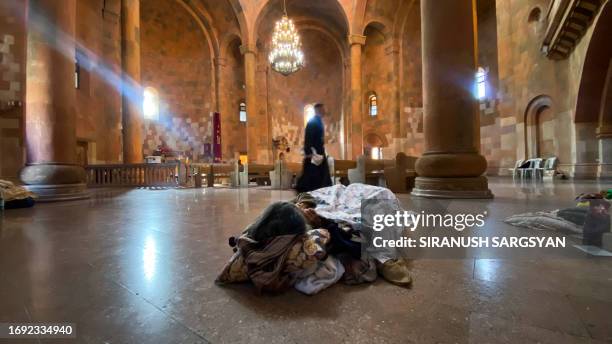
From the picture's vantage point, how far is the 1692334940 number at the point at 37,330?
1206 mm

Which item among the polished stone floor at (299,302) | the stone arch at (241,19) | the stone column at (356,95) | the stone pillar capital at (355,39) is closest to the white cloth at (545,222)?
the polished stone floor at (299,302)

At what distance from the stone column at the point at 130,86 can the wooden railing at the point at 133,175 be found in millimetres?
718

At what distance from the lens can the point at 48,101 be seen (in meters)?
5.82

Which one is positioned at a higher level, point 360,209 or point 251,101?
point 251,101

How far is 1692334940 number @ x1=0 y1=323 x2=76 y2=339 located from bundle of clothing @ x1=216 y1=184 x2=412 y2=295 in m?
0.67

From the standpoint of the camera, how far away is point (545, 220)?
8.79ft

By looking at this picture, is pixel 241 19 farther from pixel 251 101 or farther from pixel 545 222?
pixel 545 222

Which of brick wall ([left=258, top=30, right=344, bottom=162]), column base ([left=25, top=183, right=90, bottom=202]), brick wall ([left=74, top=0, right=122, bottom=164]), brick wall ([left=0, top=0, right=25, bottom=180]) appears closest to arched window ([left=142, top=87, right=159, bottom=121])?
brick wall ([left=74, top=0, right=122, bottom=164])

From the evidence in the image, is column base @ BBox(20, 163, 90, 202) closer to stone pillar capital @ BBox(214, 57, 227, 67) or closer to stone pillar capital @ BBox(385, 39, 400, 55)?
stone pillar capital @ BBox(214, 57, 227, 67)

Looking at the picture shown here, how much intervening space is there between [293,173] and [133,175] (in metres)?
5.74

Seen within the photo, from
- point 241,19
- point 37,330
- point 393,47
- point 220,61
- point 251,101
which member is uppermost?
point 241,19

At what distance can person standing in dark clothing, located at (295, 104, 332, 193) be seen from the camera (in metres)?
5.34

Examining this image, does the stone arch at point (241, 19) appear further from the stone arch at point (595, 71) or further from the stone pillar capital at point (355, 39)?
the stone arch at point (595, 71)

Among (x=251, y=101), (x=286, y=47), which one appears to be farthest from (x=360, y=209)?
(x=251, y=101)
